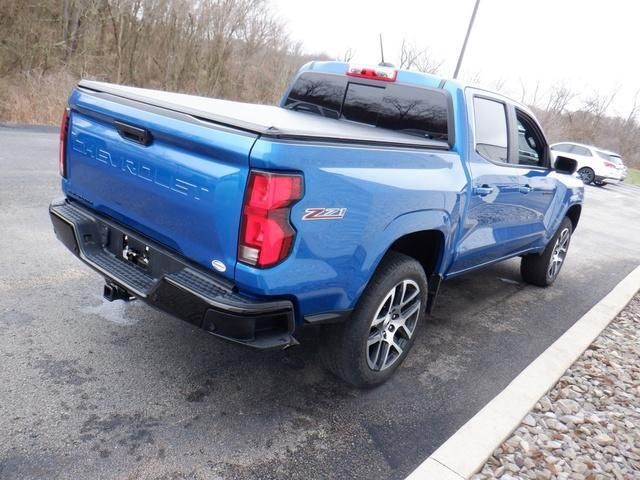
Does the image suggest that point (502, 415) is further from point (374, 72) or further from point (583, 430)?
point (374, 72)

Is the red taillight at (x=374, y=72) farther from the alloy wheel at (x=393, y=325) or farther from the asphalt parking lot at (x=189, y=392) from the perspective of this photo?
the asphalt parking lot at (x=189, y=392)

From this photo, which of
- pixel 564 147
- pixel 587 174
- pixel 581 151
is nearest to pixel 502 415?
pixel 587 174

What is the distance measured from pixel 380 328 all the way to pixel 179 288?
4.36 feet

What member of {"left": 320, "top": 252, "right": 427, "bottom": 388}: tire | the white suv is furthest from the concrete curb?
the white suv

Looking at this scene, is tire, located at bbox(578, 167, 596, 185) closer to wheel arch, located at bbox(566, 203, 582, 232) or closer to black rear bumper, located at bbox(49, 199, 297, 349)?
Result: wheel arch, located at bbox(566, 203, 582, 232)

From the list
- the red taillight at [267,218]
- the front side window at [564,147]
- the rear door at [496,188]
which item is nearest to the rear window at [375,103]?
the rear door at [496,188]

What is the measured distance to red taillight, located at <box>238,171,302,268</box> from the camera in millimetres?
2186

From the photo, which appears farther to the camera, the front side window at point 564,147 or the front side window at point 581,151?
the front side window at point 564,147

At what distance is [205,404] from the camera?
2.85 meters

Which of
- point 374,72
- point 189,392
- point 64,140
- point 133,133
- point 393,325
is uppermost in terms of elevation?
point 374,72

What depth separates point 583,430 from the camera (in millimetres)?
3127

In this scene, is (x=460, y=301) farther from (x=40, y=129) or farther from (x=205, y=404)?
(x=40, y=129)

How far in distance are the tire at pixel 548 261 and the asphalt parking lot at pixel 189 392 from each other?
127 cm

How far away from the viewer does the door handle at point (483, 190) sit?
3.71 m
